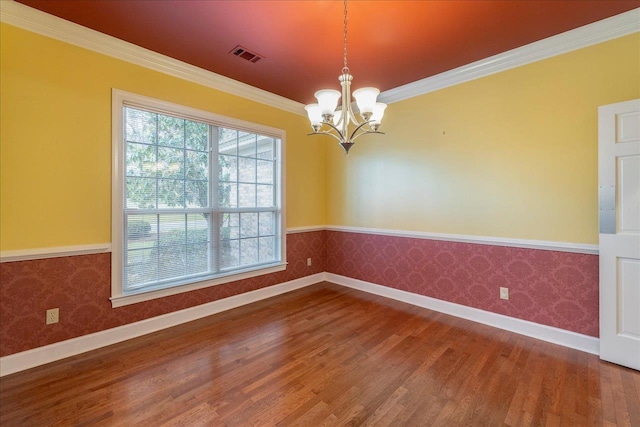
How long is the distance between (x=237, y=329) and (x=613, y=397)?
9.81 ft

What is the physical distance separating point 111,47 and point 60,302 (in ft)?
7.45

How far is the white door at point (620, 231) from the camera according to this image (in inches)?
85.7

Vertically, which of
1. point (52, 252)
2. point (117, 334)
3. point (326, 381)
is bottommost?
point (326, 381)

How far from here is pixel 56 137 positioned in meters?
2.33

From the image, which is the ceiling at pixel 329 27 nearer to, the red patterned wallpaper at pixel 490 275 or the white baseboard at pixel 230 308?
the red patterned wallpaper at pixel 490 275

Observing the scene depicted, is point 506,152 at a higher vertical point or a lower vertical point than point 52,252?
higher

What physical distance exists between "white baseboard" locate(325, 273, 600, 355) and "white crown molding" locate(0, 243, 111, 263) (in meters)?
3.14

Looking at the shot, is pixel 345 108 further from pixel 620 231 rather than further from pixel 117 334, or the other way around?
pixel 117 334

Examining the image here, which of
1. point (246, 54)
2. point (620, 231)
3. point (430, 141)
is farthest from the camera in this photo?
point (430, 141)

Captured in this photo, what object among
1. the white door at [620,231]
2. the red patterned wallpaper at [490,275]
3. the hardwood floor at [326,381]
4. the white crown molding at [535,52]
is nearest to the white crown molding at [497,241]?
the red patterned wallpaper at [490,275]

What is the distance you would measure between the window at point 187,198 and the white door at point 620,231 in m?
3.35

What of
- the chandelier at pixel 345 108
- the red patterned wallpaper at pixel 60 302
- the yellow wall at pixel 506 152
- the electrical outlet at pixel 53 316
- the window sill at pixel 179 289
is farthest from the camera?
the window sill at pixel 179 289

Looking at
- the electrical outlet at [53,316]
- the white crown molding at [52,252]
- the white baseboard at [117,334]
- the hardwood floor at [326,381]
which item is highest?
the white crown molding at [52,252]

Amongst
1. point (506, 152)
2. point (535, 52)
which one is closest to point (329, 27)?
point (535, 52)
